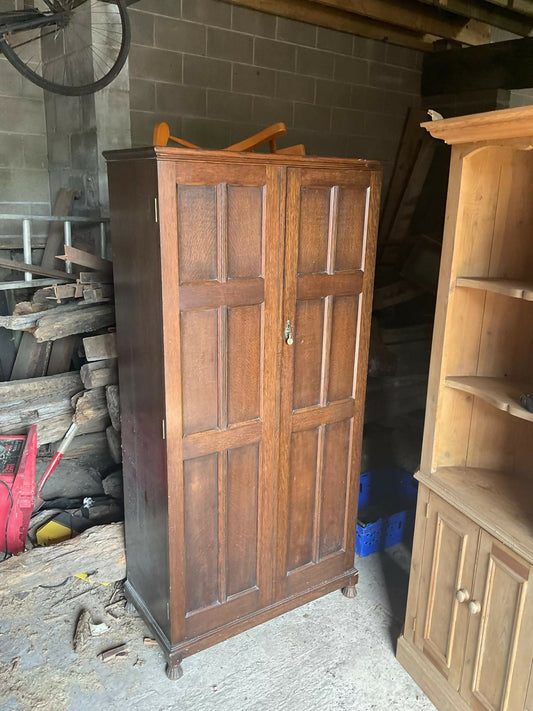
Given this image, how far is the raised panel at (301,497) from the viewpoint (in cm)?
244

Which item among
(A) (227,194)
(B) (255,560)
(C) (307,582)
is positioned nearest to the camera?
(A) (227,194)

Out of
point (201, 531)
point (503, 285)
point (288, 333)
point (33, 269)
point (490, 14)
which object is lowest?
point (201, 531)

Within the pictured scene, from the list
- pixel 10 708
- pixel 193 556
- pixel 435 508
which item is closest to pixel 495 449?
pixel 435 508

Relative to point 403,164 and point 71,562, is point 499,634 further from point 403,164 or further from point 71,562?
point 403,164

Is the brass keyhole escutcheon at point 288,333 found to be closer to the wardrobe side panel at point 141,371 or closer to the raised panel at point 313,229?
the raised panel at point 313,229

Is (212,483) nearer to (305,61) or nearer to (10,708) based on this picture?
(10,708)

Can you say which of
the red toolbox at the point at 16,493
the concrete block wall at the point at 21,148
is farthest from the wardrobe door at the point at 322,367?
the concrete block wall at the point at 21,148

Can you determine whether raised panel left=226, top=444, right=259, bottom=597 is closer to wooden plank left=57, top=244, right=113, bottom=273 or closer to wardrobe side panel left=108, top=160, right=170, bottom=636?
wardrobe side panel left=108, top=160, right=170, bottom=636

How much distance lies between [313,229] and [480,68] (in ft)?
10.3

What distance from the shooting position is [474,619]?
201 centimetres

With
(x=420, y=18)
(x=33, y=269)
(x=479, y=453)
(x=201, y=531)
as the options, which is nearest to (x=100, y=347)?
(x=33, y=269)

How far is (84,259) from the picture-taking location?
302 cm

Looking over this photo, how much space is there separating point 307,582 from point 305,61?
364cm

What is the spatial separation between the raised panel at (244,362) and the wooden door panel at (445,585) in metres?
0.77
